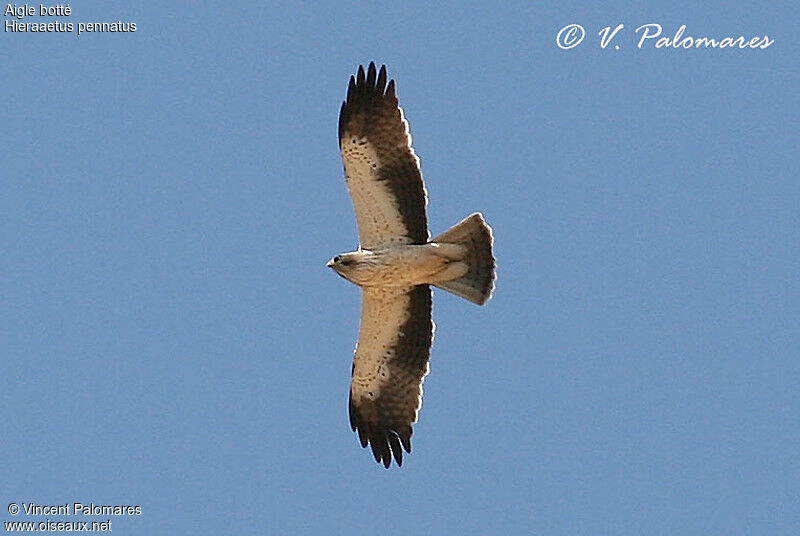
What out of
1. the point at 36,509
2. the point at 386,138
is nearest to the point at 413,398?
the point at 386,138

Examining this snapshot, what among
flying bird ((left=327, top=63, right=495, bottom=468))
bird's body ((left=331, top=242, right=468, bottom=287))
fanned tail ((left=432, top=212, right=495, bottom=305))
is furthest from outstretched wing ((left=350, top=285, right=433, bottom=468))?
fanned tail ((left=432, top=212, right=495, bottom=305))

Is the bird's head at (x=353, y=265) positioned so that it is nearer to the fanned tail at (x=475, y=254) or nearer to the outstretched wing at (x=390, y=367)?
the outstretched wing at (x=390, y=367)

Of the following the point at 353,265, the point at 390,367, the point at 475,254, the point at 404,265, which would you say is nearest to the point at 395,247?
the point at 404,265

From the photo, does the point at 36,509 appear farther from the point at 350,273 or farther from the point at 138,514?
the point at 350,273

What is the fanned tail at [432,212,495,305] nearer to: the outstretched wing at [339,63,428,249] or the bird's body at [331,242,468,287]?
the bird's body at [331,242,468,287]

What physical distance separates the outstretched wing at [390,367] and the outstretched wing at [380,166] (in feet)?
1.61

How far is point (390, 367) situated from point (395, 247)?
3.51 feet

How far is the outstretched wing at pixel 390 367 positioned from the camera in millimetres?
12766

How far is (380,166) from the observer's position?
494 inches

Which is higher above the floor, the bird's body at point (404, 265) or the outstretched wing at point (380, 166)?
the outstretched wing at point (380, 166)

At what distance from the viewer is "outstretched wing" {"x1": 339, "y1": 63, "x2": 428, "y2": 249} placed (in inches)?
493

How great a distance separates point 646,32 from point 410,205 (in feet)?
8.15

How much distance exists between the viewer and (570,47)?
1320cm

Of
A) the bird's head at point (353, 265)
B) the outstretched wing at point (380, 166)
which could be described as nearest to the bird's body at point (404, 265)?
the bird's head at point (353, 265)
